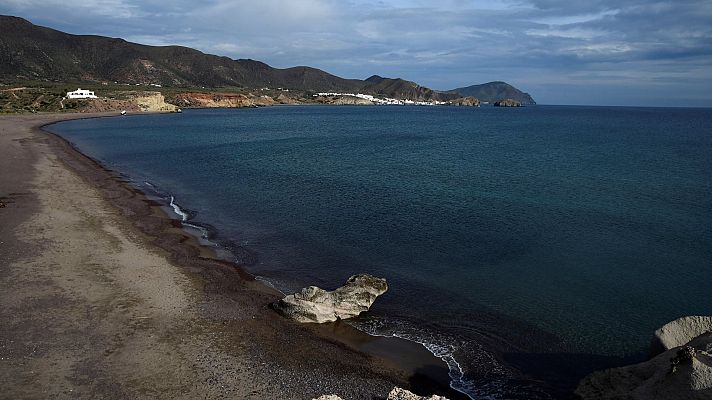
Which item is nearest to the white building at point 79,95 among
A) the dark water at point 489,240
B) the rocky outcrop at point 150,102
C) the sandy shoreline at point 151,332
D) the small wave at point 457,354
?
the rocky outcrop at point 150,102

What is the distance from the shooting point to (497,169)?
1927 inches

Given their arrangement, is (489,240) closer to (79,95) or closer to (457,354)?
(457,354)

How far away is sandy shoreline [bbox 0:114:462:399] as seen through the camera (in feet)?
42.5

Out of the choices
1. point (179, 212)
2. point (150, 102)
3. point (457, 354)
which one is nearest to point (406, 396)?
point (457, 354)

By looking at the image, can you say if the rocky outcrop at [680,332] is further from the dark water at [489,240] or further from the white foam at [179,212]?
the white foam at [179,212]

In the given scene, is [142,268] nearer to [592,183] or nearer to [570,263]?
[570,263]

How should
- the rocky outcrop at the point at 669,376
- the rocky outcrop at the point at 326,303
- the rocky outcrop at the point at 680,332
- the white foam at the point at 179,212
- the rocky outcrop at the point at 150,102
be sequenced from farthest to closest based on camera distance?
1. the rocky outcrop at the point at 150,102
2. the white foam at the point at 179,212
3. the rocky outcrop at the point at 326,303
4. the rocky outcrop at the point at 680,332
5. the rocky outcrop at the point at 669,376

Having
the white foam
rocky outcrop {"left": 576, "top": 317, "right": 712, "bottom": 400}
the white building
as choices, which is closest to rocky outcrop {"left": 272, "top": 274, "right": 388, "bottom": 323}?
rocky outcrop {"left": 576, "top": 317, "right": 712, "bottom": 400}

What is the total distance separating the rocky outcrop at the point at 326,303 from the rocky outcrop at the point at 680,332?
29.5ft

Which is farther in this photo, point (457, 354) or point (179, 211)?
point (179, 211)

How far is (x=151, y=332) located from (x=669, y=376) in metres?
13.4

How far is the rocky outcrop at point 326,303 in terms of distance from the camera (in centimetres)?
1748

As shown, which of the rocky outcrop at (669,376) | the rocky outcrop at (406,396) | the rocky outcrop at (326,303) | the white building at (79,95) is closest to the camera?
the rocky outcrop at (669,376)

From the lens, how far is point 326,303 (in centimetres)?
1784
